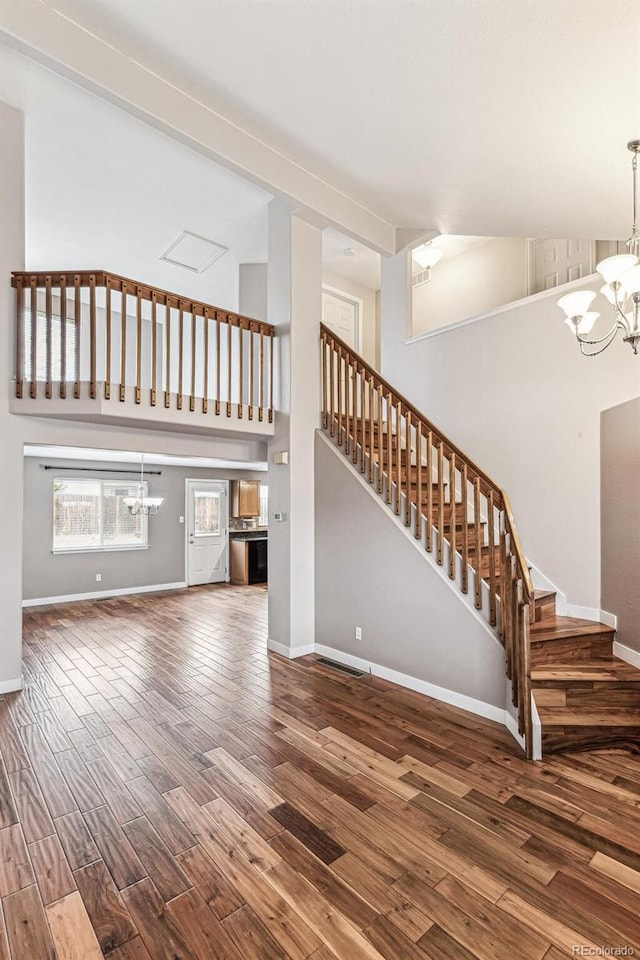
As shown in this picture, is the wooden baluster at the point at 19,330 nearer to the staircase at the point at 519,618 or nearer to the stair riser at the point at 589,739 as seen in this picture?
the staircase at the point at 519,618

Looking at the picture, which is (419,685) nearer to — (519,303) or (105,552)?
(519,303)

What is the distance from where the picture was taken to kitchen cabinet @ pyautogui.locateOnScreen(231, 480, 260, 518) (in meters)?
9.33

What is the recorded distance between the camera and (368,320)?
804 centimetres

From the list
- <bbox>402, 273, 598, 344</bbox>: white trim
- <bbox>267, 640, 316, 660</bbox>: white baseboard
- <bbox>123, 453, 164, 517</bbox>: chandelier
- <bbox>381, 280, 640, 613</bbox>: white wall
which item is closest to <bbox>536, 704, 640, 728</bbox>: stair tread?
<bbox>381, 280, 640, 613</bbox>: white wall

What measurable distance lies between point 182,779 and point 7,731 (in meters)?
1.45

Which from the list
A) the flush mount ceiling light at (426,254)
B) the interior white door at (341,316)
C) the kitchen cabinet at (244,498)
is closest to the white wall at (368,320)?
the interior white door at (341,316)

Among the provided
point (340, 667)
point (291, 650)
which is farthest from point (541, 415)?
point (291, 650)

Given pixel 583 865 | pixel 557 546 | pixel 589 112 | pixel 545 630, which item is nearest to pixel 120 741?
pixel 583 865

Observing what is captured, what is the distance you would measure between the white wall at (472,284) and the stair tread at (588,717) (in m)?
3.98

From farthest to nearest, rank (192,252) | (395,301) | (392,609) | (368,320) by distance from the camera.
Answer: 1. (368,320)
2. (192,252)
3. (395,301)
4. (392,609)

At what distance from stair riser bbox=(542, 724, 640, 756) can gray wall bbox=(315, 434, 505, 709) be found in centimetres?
43

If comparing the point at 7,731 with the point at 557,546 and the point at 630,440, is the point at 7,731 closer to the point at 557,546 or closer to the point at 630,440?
the point at 557,546

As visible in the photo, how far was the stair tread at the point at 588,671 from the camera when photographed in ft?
10.2

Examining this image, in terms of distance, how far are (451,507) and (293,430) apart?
1.86 meters
